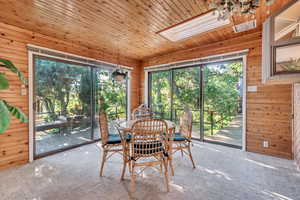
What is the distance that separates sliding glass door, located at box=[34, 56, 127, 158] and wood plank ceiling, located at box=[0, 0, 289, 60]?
73 centimetres

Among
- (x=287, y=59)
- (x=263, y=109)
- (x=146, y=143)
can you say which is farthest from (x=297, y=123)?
(x=146, y=143)

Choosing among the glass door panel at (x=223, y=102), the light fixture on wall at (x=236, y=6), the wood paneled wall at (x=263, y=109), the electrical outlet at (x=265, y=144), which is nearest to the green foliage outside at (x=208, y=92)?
the glass door panel at (x=223, y=102)

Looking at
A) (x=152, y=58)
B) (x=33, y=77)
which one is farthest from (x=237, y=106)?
(x=33, y=77)

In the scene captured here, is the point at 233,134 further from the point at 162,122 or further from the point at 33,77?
the point at 33,77

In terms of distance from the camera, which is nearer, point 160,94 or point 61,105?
point 61,105

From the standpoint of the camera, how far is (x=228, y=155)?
118 inches

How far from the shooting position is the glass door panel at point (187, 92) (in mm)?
3950

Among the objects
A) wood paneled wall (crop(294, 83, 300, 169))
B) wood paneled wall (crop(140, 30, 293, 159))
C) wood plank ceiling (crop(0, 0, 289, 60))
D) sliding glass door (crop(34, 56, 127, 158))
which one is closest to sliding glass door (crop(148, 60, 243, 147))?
wood paneled wall (crop(140, 30, 293, 159))

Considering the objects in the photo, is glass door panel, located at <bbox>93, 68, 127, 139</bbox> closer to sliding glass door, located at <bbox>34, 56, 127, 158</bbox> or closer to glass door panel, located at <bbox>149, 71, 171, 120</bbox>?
sliding glass door, located at <bbox>34, 56, 127, 158</bbox>

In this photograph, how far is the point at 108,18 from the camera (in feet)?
8.02

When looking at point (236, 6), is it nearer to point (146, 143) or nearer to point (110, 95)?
point (146, 143)

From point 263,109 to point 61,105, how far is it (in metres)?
4.43

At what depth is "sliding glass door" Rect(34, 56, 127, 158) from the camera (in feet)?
9.99

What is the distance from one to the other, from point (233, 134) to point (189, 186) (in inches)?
85.6
